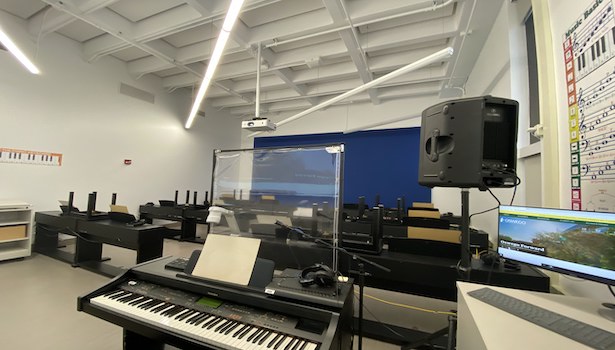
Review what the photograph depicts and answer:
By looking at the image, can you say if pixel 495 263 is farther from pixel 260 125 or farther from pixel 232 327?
pixel 260 125

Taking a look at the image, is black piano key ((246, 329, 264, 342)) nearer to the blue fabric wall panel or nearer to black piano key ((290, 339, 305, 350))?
black piano key ((290, 339, 305, 350))

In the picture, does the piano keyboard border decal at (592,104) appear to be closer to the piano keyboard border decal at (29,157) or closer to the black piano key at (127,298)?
the black piano key at (127,298)

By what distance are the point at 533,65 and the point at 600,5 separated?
160cm

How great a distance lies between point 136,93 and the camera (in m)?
5.77

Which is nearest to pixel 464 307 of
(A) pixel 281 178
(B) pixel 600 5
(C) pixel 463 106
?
(C) pixel 463 106

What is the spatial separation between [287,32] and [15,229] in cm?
495

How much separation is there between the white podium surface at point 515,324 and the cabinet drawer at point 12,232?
18.1 ft

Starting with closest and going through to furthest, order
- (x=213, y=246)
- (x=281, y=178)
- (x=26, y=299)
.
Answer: (x=213, y=246) < (x=281, y=178) < (x=26, y=299)

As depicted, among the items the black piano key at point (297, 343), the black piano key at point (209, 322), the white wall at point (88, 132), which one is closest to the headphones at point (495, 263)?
the black piano key at point (297, 343)

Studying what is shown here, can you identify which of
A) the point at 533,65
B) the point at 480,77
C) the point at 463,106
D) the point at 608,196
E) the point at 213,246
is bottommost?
the point at 213,246

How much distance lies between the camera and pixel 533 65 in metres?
2.67

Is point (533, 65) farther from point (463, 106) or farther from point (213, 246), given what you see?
point (213, 246)

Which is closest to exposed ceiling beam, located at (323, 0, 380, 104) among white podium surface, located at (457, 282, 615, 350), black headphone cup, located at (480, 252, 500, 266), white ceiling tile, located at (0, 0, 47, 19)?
black headphone cup, located at (480, 252, 500, 266)

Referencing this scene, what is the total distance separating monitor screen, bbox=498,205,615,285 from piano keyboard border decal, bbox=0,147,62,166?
6.40 m
